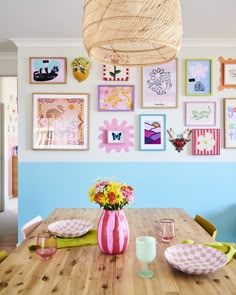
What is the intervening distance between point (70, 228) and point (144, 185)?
1.74 metres

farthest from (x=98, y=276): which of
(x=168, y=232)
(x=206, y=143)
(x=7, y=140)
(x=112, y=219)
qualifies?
(x=7, y=140)

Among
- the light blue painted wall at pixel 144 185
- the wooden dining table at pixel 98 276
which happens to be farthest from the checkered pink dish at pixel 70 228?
the light blue painted wall at pixel 144 185

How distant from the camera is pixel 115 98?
342cm

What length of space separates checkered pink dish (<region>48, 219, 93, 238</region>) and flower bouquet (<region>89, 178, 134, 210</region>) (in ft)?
0.95

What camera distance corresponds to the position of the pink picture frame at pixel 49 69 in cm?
341

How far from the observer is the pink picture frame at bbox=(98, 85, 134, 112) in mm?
3416

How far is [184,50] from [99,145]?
4.61 feet

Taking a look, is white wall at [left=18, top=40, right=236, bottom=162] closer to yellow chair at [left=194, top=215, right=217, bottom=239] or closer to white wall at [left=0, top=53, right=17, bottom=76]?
white wall at [left=0, top=53, right=17, bottom=76]

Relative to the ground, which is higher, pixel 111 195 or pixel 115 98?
pixel 115 98

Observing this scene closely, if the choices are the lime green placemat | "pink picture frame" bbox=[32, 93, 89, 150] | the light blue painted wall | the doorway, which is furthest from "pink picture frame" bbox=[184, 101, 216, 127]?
the doorway

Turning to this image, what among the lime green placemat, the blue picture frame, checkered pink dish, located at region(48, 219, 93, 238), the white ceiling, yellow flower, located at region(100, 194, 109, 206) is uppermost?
the white ceiling

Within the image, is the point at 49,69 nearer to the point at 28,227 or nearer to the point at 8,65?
the point at 8,65

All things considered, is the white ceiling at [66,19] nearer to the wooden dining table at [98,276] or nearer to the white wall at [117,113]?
the white wall at [117,113]

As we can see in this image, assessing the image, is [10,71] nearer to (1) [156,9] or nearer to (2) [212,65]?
(2) [212,65]
